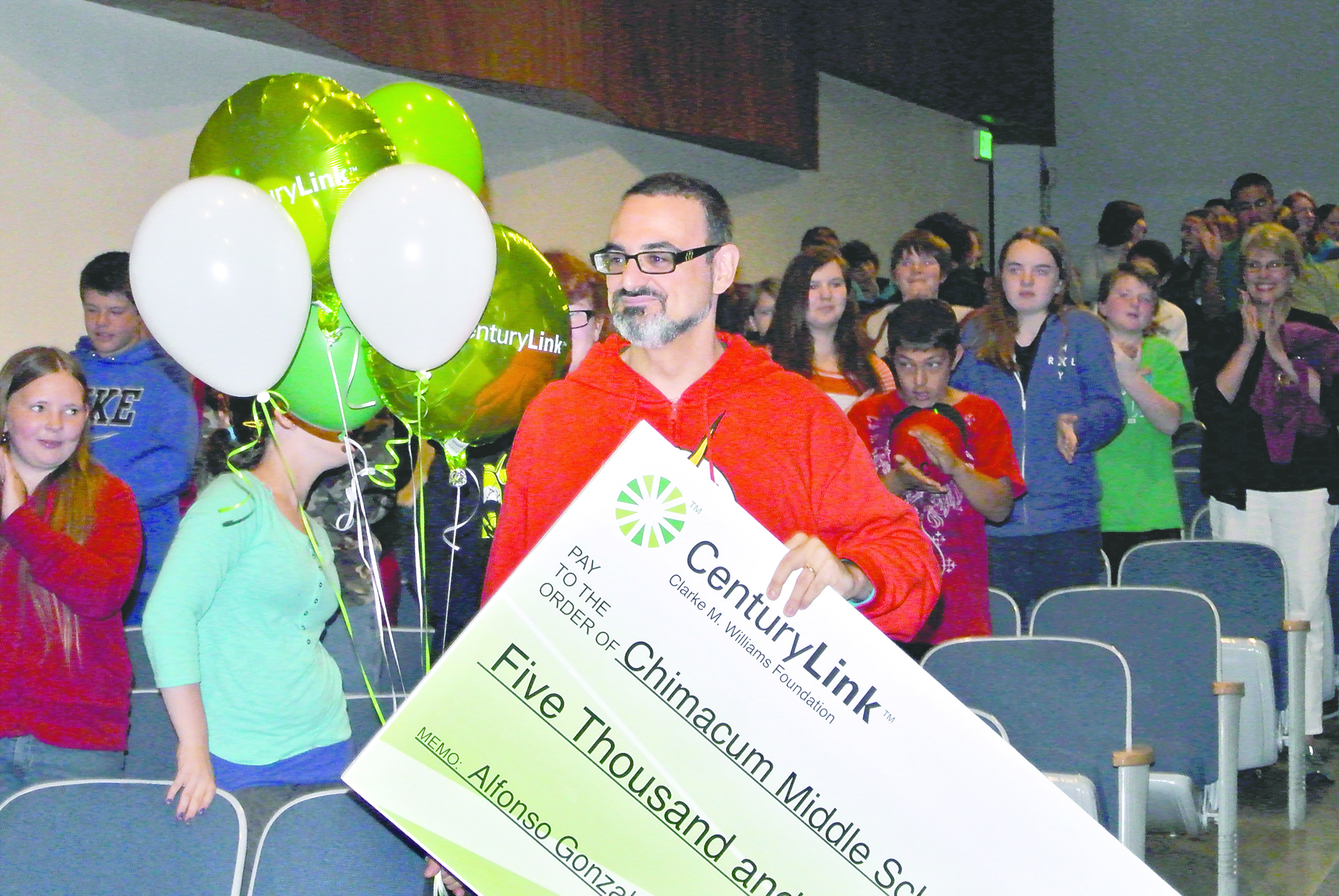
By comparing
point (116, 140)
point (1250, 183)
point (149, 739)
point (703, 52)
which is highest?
point (703, 52)

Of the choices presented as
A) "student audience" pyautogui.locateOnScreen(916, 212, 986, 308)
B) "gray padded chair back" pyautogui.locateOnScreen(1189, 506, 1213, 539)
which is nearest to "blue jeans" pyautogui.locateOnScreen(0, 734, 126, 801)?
"student audience" pyautogui.locateOnScreen(916, 212, 986, 308)

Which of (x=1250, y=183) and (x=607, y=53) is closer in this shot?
(x=607, y=53)

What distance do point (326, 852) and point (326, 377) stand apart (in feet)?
2.72

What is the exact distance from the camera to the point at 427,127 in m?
2.66

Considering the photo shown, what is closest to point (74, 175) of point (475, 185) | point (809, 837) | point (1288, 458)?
point (475, 185)

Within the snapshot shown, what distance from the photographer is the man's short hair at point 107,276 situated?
12.4ft

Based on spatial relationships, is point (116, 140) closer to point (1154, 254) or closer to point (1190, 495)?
point (1190, 495)

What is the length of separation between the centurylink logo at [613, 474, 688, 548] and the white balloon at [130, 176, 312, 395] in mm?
774

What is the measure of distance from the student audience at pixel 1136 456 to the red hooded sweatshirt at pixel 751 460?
2.49 meters

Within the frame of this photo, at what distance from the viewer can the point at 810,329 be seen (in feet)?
12.7

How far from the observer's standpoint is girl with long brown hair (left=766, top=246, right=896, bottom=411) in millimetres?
3838

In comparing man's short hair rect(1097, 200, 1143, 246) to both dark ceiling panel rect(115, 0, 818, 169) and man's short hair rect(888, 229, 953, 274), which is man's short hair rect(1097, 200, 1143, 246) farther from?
man's short hair rect(888, 229, 953, 274)

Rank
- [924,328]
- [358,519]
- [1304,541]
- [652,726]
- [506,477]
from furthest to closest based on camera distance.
A: [1304,541]
[924,328]
[358,519]
[506,477]
[652,726]

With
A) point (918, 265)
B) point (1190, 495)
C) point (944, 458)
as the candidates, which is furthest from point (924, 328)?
point (1190, 495)
